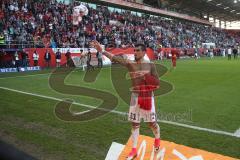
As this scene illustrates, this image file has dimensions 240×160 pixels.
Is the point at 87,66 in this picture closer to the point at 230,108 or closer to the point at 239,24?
the point at 230,108

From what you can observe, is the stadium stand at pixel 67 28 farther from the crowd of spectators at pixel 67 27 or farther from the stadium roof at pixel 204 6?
the stadium roof at pixel 204 6

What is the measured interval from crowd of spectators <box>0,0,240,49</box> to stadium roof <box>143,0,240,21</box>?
11.4 metres

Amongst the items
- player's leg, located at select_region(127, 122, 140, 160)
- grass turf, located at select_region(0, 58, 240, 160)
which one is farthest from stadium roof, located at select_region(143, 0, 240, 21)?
player's leg, located at select_region(127, 122, 140, 160)

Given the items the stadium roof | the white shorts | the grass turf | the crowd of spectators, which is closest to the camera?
the white shorts

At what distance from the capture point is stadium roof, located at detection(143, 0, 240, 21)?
218 feet

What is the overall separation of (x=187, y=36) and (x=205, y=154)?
54.2m

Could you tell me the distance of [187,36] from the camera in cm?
5803

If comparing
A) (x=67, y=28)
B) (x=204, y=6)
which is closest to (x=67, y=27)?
(x=67, y=28)

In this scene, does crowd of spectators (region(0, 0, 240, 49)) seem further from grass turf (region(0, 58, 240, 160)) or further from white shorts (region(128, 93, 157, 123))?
white shorts (region(128, 93, 157, 123))

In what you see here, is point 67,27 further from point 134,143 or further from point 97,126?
point 134,143

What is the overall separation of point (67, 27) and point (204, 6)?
171 feet

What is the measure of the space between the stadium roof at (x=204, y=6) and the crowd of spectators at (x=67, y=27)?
11.4m

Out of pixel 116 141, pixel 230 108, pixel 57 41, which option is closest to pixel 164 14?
pixel 57 41

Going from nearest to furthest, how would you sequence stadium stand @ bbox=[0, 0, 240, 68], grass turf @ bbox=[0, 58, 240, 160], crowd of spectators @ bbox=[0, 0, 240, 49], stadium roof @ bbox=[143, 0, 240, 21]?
grass turf @ bbox=[0, 58, 240, 160], stadium stand @ bbox=[0, 0, 240, 68], crowd of spectators @ bbox=[0, 0, 240, 49], stadium roof @ bbox=[143, 0, 240, 21]
